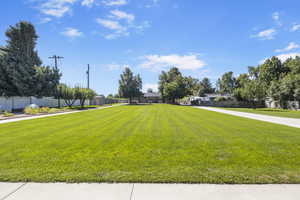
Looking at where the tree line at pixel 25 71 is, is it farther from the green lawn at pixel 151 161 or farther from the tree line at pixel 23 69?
Result: the green lawn at pixel 151 161

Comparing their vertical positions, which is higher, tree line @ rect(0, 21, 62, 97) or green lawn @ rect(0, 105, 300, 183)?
tree line @ rect(0, 21, 62, 97)

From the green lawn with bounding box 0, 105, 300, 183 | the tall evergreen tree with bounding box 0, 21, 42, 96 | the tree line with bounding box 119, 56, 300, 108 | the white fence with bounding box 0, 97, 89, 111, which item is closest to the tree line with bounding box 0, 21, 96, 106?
the tall evergreen tree with bounding box 0, 21, 42, 96

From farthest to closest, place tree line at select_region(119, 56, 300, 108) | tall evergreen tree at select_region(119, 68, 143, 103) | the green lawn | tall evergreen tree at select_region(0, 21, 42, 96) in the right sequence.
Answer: tall evergreen tree at select_region(119, 68, 143, 103)
tree line at select_region(119, 56, 300, 108)
tall evergreen tree at select_region(0, 21, 42, 96)
the green lawn

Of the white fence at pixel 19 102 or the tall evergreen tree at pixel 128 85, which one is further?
the tall evergreen tree at pixel 128 85

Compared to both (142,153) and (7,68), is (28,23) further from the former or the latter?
(142,153)

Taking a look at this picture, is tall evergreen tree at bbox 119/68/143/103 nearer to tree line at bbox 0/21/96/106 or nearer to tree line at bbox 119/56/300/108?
tree line at bbox 119/56/300/108

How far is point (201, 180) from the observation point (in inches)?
109

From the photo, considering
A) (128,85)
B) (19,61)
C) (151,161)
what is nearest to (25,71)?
(19,61)
